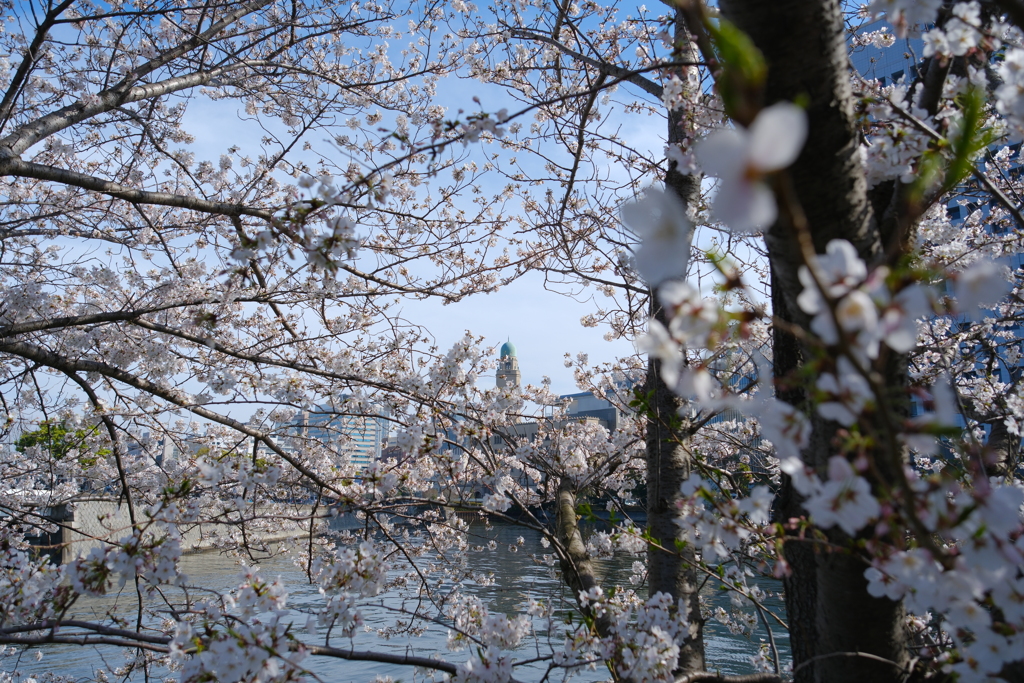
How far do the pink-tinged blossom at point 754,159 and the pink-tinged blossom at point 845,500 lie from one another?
53 cm

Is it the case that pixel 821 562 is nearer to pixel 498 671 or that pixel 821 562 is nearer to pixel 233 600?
pixel 498 671

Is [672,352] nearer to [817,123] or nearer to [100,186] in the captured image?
[817,123]

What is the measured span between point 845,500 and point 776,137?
0.66 metres

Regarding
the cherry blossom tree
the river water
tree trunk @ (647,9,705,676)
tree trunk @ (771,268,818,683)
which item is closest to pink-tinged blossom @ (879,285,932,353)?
the cherry blossom tree

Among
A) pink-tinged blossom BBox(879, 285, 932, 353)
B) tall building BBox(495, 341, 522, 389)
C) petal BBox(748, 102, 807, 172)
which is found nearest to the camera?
petal BBox(748, 102, 807, 172)

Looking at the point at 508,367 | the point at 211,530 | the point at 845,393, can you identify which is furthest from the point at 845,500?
the point at 508,367

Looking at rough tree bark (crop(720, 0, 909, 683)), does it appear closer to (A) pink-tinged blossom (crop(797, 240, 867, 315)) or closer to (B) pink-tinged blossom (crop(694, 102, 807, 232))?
(A) pink-tinged blossom (crop(797, 240, 867, 315))

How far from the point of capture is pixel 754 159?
1.48ft

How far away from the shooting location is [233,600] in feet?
6.99

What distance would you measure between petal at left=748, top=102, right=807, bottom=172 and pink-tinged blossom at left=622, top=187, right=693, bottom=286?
99 mm

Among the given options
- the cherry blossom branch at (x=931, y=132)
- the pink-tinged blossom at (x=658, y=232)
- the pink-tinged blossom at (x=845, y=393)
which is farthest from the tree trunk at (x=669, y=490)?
the pink-tinged blossom at (x=658, y=232)

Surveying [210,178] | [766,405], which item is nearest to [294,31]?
[210,178]

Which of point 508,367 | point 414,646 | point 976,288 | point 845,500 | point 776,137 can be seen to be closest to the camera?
point 776,137

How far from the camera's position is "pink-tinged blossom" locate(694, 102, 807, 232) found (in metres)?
0.44
